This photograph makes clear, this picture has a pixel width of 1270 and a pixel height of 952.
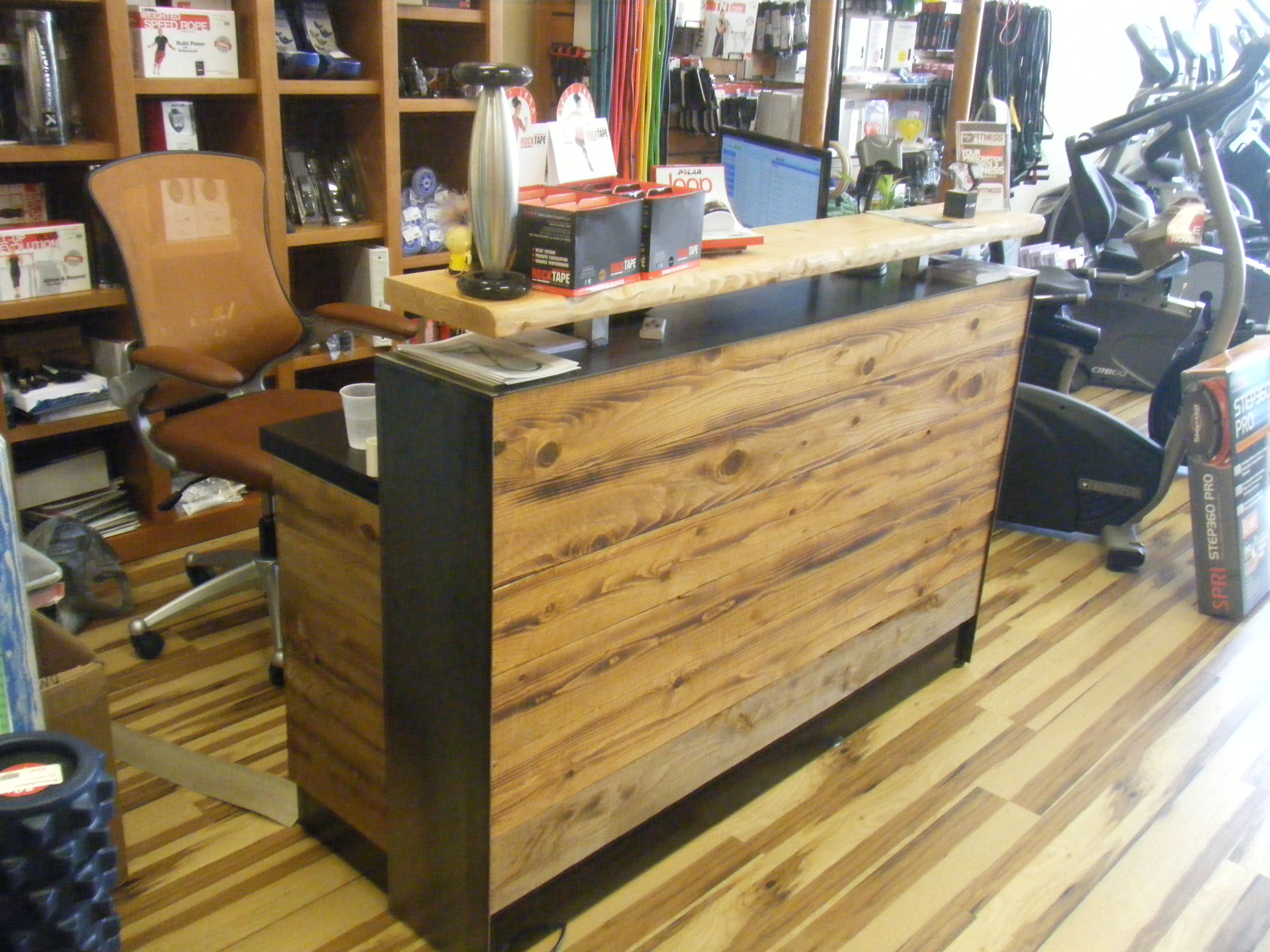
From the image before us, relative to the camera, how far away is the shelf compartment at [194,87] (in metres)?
2.73

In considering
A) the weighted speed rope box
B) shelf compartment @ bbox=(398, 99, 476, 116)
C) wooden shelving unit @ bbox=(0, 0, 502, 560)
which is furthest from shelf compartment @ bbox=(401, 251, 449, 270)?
the weighted speed rope box

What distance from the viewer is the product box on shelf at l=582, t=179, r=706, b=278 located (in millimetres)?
1525

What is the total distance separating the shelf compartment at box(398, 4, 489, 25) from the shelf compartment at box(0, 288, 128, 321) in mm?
1120

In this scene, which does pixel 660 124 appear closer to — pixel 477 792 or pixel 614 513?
pixel 614 513

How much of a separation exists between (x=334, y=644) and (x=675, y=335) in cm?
76

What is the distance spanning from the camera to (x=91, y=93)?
8.93ft

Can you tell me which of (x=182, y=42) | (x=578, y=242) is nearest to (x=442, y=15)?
(x=182, y=42)

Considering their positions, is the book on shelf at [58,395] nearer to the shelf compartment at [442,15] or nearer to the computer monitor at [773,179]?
the shelf compartment at [442,15]

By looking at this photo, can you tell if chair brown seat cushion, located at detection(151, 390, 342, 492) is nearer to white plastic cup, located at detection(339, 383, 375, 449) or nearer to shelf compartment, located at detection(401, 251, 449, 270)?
white plastic cup, located at detection(339, 383, 375, 449)

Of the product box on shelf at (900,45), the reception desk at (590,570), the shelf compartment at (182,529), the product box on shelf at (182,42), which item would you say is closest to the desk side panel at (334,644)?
the reception desk at (590,570)

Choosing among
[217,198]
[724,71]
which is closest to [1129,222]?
[724,71]

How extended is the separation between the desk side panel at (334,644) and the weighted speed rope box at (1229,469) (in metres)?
2.20

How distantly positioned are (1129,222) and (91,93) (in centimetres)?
404

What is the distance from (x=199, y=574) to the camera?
112 inches
